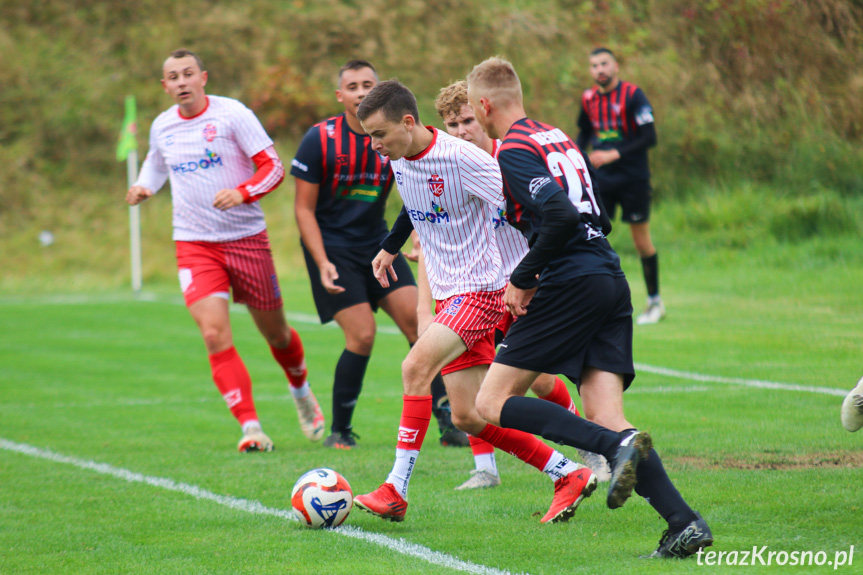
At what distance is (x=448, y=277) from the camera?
182 inches

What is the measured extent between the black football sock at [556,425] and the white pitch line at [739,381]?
391cm

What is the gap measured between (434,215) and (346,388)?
2.09 m

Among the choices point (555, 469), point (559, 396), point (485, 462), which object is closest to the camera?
Answer: point (555, 469)

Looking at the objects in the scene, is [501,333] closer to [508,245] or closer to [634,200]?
[508,245]

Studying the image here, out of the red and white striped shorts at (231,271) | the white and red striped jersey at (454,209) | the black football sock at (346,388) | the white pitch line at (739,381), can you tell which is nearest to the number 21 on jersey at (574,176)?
the white and red striped jersey at (454,209)

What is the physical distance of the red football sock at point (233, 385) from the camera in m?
6.39

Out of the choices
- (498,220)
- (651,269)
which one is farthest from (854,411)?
(651,269)

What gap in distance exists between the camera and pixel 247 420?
637cm

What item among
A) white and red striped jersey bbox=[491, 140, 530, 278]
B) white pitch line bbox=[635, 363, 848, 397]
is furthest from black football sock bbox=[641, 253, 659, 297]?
white and red striped jersey bbox=[491, 140, 530, 278]

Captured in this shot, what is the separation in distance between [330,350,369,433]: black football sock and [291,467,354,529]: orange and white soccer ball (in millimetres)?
1903

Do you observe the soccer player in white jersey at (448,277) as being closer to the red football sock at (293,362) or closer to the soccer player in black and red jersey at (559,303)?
the soccer player in black and red jersey at (559,303)

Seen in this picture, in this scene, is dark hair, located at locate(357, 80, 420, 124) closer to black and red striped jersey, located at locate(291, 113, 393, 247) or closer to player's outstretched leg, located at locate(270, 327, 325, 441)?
black and red striped jersey, located at locate(291, 113, 393, 247)

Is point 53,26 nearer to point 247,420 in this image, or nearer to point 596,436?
point 247,420

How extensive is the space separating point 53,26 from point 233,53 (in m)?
5.03
